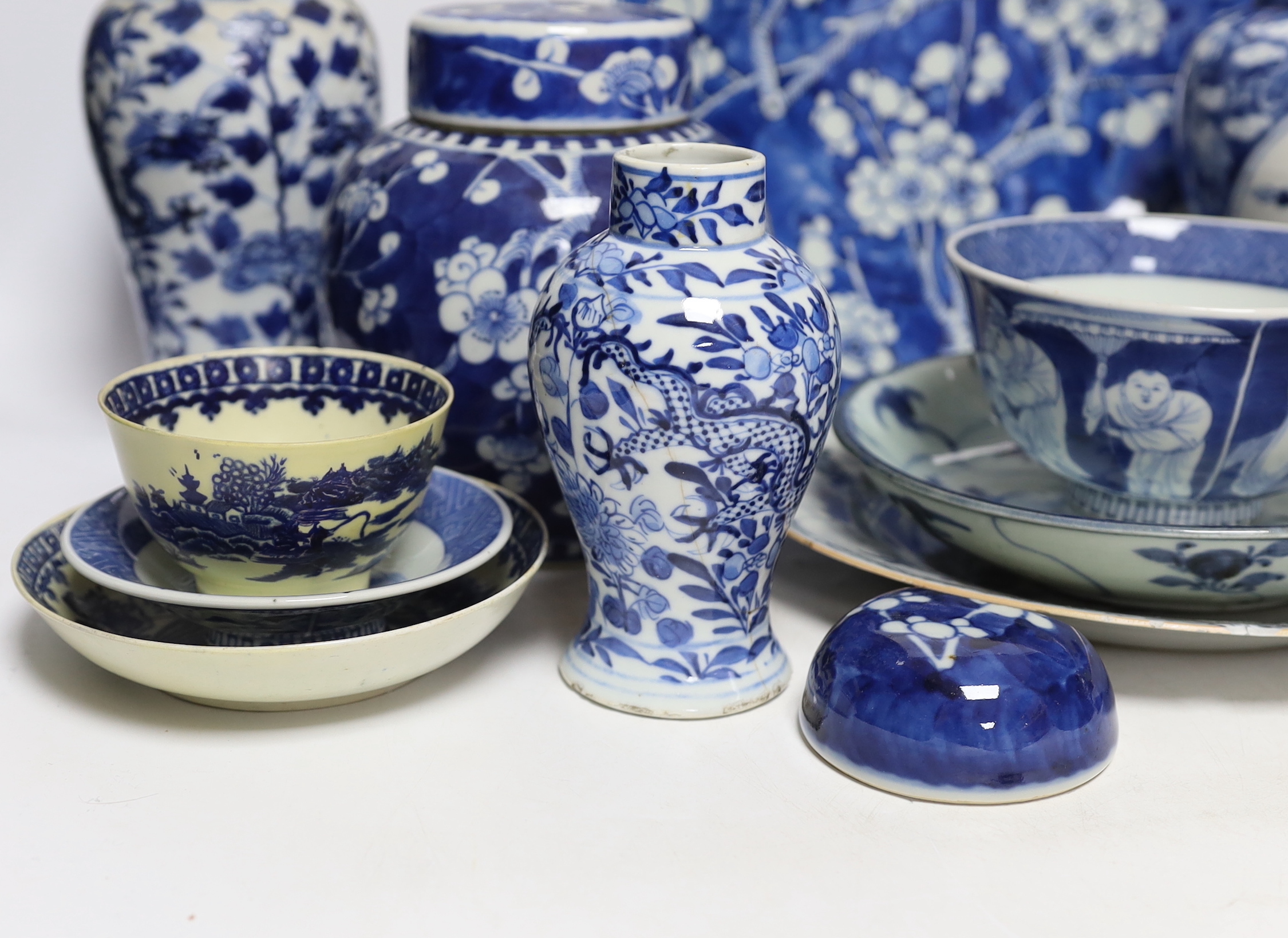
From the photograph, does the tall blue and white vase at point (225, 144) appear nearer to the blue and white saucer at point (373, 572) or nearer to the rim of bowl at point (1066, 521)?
the blue and white saucer at point (373, 572)

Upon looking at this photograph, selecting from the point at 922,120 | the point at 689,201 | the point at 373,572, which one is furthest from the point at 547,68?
the point at 922,120

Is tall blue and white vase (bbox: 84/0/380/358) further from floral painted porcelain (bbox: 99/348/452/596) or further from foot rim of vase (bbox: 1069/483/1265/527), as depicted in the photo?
foot rim of vase (bbox: 1069/483/1265/527)

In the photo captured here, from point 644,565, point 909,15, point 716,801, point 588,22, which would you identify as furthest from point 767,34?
point 716,801

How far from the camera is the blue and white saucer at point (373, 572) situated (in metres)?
0.73

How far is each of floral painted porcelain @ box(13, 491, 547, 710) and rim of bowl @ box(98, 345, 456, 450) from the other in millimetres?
91

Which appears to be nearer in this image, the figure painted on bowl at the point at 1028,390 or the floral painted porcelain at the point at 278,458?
the floral painted porcelain at the point at 278,458

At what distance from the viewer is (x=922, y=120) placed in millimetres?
1195

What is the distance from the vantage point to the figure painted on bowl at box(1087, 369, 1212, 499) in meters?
0.82

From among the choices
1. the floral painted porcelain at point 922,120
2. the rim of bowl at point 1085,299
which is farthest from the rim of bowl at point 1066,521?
the floral painted porcelain at point 922,120

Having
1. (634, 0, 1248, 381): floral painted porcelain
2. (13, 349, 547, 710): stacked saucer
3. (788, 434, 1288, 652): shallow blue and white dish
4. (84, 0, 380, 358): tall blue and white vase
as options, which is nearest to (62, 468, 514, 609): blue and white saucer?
(13, 349, 547, 710): stacked saucer

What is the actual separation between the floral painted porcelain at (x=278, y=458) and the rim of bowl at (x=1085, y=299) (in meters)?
0.32

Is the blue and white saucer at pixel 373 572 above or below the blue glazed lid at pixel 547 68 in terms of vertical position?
below

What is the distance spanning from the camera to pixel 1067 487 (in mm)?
993

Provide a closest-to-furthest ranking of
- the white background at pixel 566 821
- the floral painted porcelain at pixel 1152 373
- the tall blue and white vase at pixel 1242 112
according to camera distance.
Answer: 1. the white background at pixel 566 821
2. the floral painted porcelain at pixel 1152 373
3. the tall blue and white vase at pixel 1242 112
